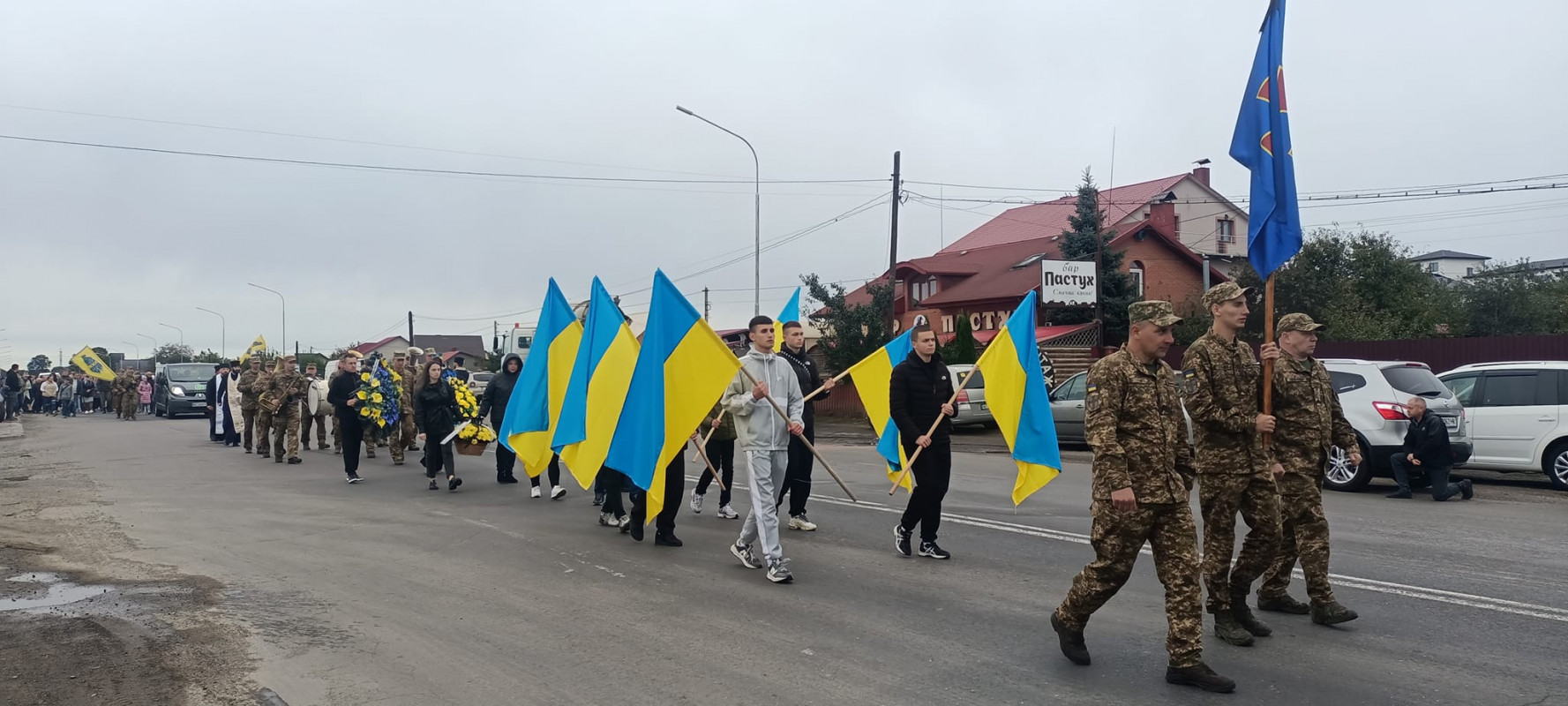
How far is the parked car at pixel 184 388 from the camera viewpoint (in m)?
33.8

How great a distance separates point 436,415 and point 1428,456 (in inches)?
449

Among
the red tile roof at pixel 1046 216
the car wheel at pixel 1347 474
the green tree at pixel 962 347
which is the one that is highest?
the red tile roof at pixel 1046 216

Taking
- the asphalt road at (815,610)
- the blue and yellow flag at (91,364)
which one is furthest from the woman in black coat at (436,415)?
the blue and yellow flag at (91,364)

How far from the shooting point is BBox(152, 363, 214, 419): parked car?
33844mm

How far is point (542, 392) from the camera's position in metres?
10.9

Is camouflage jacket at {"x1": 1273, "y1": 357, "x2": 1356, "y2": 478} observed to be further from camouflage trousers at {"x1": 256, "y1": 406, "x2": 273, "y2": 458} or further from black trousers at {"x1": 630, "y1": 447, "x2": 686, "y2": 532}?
camouflage trousers at {"x1": 256, "y1": 406, "x2": 273, "y2": 458}

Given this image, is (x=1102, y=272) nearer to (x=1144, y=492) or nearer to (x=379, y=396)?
(x=379, y=396)

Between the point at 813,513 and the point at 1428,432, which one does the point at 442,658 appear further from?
the point at 1428,432

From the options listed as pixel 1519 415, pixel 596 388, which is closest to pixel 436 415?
pixel 596 388

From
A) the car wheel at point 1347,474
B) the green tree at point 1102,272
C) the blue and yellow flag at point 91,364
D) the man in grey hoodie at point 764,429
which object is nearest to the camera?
the man in grey hoodie at point 764,429

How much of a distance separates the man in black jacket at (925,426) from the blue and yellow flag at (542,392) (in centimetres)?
405

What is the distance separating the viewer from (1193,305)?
121 feet

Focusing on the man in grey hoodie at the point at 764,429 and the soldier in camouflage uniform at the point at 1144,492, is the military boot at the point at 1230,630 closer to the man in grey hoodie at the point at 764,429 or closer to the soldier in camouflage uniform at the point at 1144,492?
the soldier in camouflage uniform at the point at 1144,492

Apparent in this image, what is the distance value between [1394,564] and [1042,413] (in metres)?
2.77
